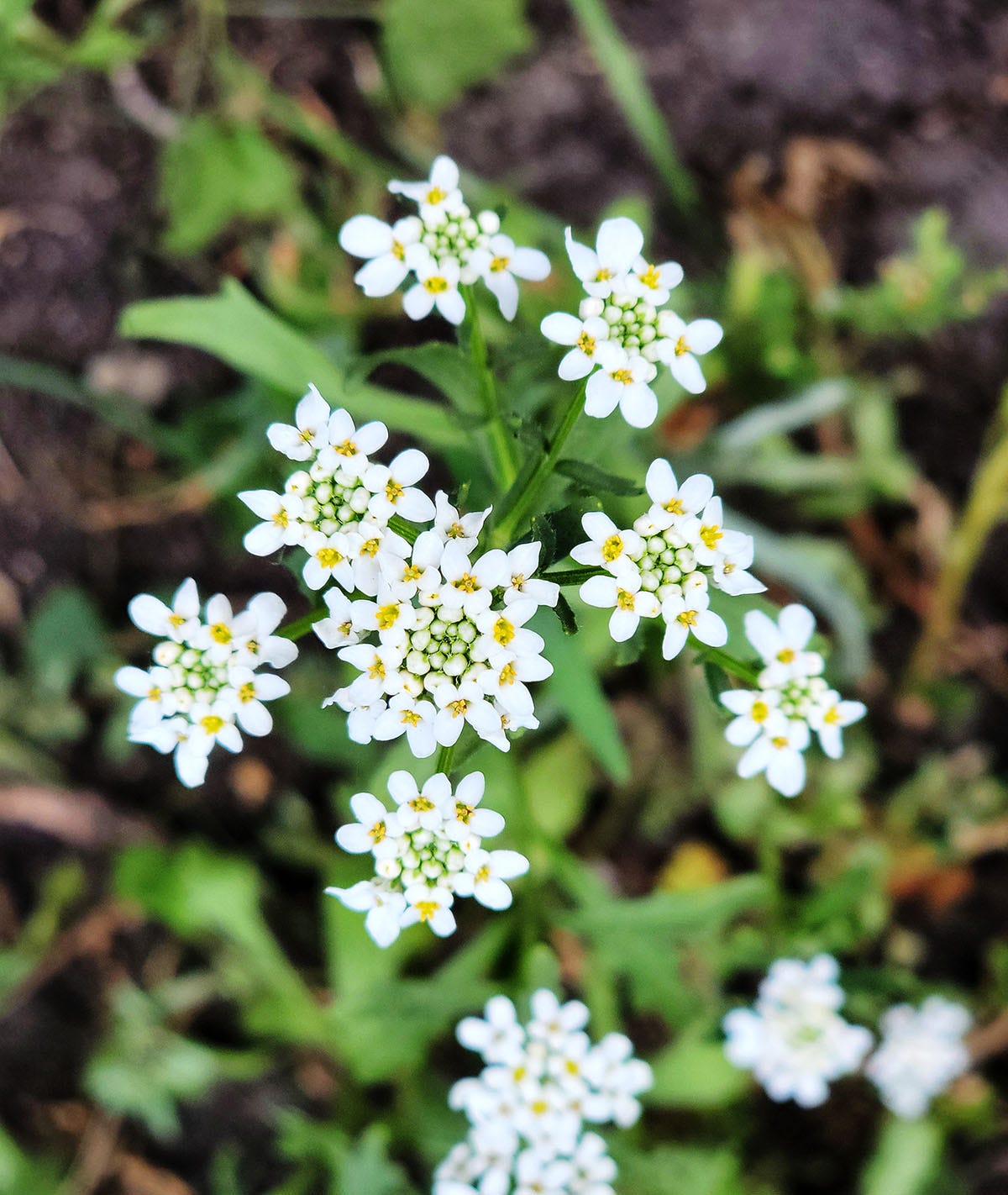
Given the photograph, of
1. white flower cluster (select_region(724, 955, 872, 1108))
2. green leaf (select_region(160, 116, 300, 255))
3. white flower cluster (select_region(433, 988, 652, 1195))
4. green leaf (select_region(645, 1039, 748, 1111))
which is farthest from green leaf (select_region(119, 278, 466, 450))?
green leaf (select_region(645, 1039, 748, 1111))

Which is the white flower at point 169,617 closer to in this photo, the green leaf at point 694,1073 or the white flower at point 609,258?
the white flower at point 609,258

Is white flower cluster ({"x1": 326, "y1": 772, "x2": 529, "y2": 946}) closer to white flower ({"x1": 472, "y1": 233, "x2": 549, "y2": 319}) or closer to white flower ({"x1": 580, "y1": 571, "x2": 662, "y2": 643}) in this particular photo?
white flower ({"x1": 580, "y1": 571, "x2": 662, "y2": 643})

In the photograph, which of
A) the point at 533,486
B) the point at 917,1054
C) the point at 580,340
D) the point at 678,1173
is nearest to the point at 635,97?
the point at 580,340

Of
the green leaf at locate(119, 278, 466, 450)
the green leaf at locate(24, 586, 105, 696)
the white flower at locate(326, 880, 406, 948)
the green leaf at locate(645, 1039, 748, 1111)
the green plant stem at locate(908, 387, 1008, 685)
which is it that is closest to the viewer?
the white flower at locate(326, 880, 406, 948)

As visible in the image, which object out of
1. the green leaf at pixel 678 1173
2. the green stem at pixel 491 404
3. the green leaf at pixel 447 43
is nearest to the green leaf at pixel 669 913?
the green leaf at pixel 678 1173

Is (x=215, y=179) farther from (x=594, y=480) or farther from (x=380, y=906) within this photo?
(x=380, y=906)
